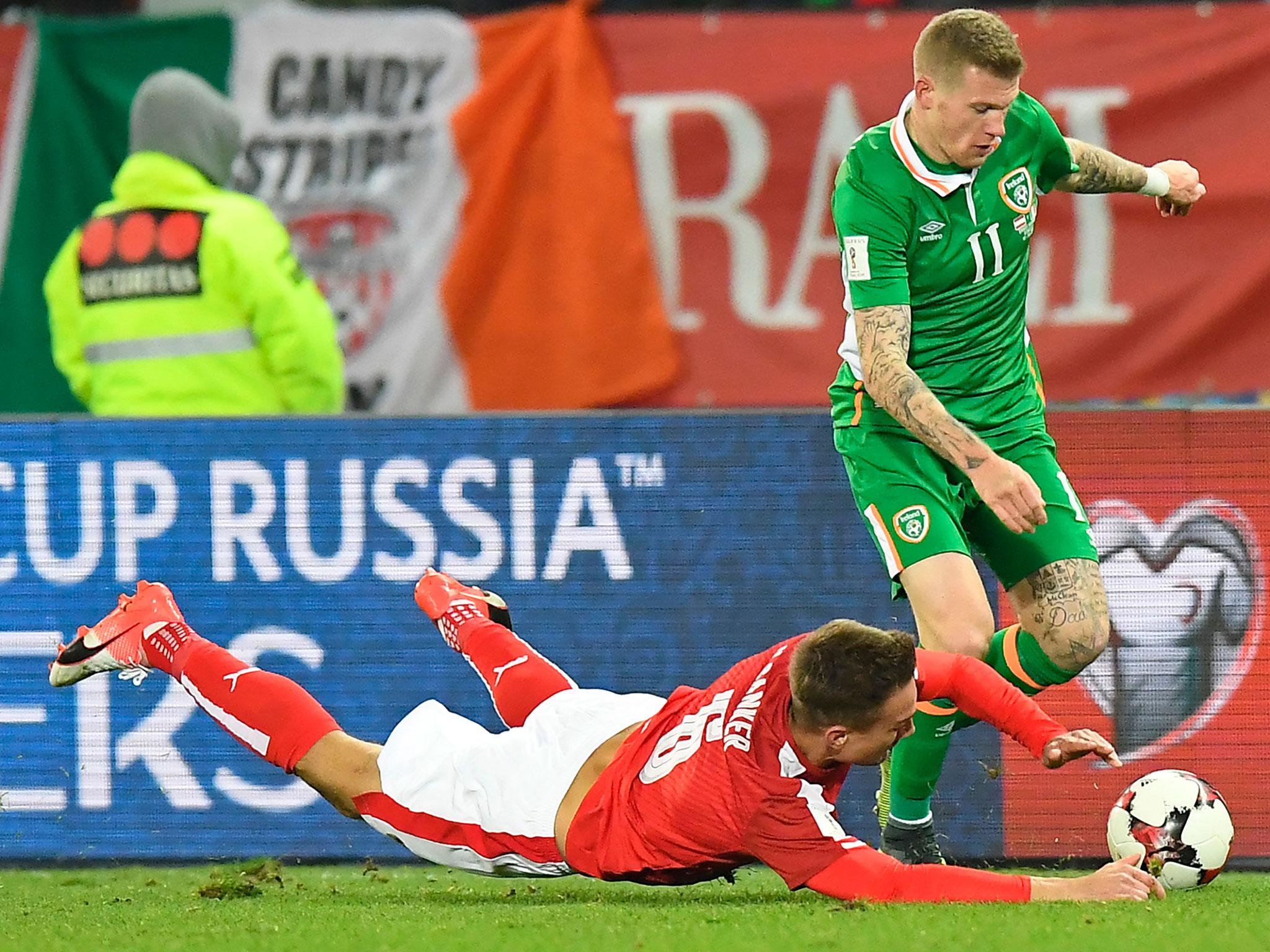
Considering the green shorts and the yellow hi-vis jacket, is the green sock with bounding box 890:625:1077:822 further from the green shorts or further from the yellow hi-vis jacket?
the yellow hi-vis jacket

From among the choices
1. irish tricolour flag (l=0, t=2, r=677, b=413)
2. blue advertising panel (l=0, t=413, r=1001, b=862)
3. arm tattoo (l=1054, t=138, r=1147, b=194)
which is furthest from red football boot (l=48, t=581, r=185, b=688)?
irish tricolour flag (l=0, t=2, r=677, b=413)

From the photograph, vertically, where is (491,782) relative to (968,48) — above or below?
below

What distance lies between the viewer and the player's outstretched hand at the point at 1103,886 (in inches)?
163

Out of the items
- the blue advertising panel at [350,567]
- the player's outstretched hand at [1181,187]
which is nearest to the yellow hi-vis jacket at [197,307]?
the blue advertising panel at [350,567]

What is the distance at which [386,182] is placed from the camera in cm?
956

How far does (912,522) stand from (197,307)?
2.83 m

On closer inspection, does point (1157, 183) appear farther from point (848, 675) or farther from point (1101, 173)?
point (848, 675)

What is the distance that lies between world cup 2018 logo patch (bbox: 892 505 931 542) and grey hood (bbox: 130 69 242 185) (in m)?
3.05

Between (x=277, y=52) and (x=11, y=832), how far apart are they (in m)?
4.96

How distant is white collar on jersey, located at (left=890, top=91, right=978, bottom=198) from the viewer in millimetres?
5012

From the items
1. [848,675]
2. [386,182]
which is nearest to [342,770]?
[848,675]

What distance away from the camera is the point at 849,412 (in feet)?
17.1

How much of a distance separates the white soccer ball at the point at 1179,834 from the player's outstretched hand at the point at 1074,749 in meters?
0.66

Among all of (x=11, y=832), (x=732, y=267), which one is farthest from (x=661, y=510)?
(x=732, y=267)
